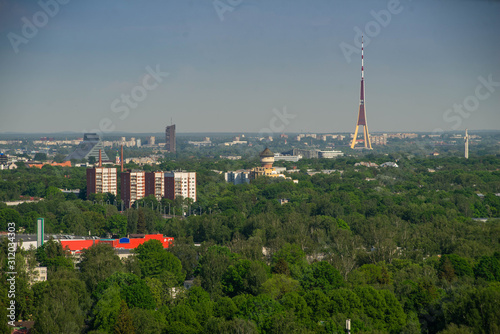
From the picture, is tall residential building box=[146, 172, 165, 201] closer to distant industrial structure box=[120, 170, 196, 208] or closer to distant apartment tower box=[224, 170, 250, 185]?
distant industrial structure box=[120, 170, 196, 208]

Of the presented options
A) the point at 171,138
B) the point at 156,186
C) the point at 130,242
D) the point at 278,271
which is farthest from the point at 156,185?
the point at 171,138

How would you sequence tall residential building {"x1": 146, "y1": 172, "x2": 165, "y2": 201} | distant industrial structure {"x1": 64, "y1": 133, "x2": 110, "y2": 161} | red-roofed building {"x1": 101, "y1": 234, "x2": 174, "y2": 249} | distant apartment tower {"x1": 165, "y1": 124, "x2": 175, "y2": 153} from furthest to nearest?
distant apartment tower {"x1": 165, "y1": 124, "x2": 175, "y2": 153} < distant industrial structure {"x1": 64, "y1": 133, "x2": 110, "y2": 161} < tall residential building {"x1": 146, "y1": 172, "x2": 165, "y2": 201} < red-roofed building {"x1": 101, "y1": 234, "x2": 174, "y2": 249}

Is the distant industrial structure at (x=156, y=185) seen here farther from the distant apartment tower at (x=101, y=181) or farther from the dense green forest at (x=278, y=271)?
the dense green forest at (x=278, y=271)

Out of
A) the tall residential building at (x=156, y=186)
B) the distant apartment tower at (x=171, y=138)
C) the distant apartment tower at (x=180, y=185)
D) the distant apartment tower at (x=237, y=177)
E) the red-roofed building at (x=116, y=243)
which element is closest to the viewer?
the red-roofed building at (x=116, y=243)

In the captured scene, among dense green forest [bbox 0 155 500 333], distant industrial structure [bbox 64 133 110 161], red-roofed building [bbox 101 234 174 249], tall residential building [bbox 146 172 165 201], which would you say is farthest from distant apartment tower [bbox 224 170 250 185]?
distant industrial structure [bbox 64 133 110 161]

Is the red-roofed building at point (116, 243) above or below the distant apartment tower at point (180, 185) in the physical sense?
below

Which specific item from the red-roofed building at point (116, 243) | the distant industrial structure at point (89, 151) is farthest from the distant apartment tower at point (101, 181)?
the distant industrial structure at point (89, 151)
